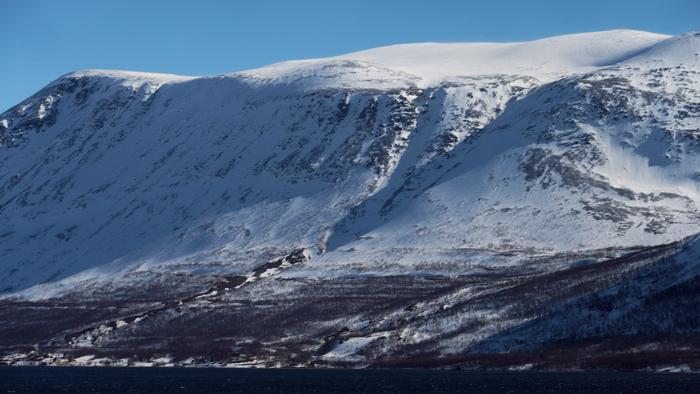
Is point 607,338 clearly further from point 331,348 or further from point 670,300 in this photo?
point 331,348

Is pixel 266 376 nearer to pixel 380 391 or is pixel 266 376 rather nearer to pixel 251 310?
pixel 380 391

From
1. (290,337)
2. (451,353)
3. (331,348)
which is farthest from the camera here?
(290,337)

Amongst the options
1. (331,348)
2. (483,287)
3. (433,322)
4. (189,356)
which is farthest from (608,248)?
(189,356)

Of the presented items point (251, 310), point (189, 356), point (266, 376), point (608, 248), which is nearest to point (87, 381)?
point (266, 376)

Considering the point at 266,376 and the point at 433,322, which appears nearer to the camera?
the point at 266,376

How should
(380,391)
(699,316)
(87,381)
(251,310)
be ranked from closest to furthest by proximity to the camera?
(380,391), (87,381), (699,316), (251,310)

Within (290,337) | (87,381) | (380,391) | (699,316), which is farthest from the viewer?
(290,337)
